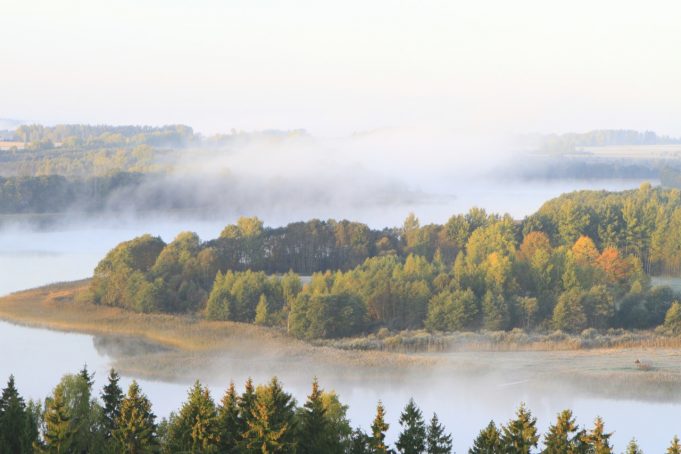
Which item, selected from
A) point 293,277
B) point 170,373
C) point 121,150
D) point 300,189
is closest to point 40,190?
point 300,189

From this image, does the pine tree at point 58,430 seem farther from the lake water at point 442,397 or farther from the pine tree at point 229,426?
the lake water at point 442,397

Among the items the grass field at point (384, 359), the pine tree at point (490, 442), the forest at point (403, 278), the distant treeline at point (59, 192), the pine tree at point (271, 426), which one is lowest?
the grass field at point (384, 359)

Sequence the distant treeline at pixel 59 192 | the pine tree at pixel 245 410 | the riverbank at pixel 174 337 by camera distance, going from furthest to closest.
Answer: the distant treeline at pixel 59 192, the riverbank at pixel 174 337, the pine tree at pixel 245 410

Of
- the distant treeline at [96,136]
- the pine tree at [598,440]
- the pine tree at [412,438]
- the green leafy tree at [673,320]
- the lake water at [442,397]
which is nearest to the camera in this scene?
the pine tree at [598,440]

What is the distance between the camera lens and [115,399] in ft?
35.7

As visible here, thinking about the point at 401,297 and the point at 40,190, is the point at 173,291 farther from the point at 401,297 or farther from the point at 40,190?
the point at 40,190

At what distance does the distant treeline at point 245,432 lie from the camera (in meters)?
9.92

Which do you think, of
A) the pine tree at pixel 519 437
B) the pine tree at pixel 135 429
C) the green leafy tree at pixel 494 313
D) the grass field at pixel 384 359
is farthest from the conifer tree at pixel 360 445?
the green leafy tree at pixel 494 313

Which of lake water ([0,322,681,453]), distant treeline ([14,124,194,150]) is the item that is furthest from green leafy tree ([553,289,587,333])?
distant treeline ([14,124,194,150])

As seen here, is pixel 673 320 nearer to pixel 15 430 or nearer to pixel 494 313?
pixel 494 313

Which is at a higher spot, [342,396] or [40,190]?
[40,190]

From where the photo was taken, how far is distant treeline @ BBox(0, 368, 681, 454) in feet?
32.6

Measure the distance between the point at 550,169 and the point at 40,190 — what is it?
35.4 metres

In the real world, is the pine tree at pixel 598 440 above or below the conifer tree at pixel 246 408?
below
